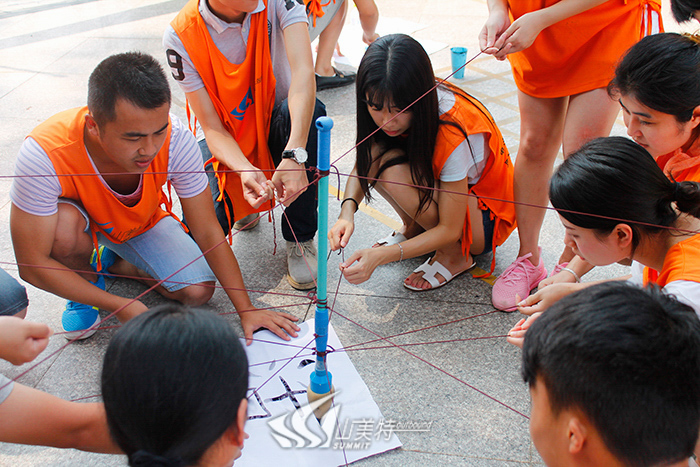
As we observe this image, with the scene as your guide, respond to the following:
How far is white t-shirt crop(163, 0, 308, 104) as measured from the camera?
5.78 ft

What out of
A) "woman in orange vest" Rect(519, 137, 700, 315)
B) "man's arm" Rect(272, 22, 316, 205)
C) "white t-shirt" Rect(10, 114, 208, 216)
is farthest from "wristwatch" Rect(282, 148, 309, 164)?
"woman in orange vest" Rect(519, 137, 700, 315)

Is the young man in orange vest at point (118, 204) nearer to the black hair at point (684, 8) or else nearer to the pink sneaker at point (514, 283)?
the pink sneaker at point (514, 283)

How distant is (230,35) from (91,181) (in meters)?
0.67

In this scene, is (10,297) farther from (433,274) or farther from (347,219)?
(433,274)

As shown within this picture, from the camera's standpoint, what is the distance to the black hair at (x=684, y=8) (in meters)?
1.35

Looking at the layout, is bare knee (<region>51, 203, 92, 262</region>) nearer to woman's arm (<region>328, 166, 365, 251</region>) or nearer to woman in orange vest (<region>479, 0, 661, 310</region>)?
Result: woman's arm (<region>328, 166, 365, 251</region>)

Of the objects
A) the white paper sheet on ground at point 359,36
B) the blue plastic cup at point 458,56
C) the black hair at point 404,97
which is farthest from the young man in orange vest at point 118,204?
the white paper sheet on ground at point 359,36

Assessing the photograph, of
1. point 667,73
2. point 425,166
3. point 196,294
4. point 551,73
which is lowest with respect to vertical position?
point 196,294

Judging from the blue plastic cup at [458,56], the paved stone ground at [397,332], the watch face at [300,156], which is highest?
the watch face at [300,156]

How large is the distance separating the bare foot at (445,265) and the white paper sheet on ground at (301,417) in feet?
1.35

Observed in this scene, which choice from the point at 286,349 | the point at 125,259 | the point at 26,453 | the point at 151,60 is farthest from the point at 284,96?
the point at 26,453

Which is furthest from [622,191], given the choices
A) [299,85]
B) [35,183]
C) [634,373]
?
[35,183]

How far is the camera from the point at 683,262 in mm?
1144

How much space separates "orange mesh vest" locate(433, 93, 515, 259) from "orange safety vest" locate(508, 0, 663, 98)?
229 millimetres
